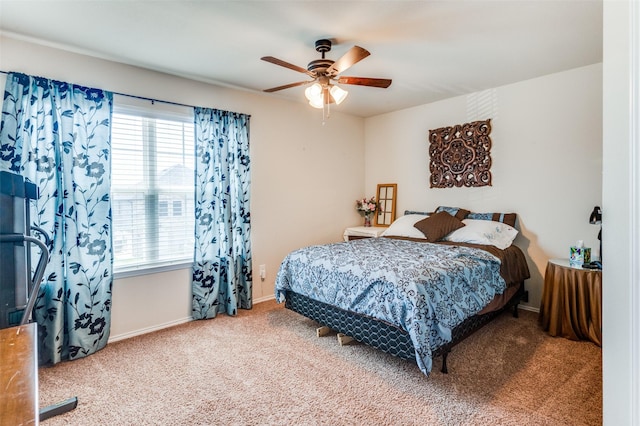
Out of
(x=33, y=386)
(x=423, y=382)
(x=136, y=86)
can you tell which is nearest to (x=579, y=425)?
(x=423, y=382)

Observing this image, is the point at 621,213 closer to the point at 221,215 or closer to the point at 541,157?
the point at 541,157

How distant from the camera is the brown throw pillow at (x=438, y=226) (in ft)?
11.4

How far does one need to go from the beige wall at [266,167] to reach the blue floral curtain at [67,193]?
189 millimetres

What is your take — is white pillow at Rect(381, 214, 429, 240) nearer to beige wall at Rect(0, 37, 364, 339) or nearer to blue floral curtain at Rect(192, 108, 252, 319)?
beige wall at Rect(0, 37, 364, 339)

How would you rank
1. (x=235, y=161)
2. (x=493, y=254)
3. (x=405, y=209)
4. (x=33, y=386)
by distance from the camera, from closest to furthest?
(x=33, y=386)
(x=493, y=254)
(x=235, y=161)
(x=405, y=209)

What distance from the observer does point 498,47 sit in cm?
261

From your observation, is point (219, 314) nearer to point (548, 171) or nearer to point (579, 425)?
point (579, 425)

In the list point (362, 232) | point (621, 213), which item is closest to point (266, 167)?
point (362, 232)

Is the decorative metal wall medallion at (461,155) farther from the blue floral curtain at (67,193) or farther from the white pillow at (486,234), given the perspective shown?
the blue floral curtain at (67,193)

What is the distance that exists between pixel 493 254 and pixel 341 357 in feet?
5.40

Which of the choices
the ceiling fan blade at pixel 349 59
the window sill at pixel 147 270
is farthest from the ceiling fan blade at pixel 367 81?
the window sill at pixel 147 270

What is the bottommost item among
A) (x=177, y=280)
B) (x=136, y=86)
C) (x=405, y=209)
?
(x=177, y=280)

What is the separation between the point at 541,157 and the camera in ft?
10.9

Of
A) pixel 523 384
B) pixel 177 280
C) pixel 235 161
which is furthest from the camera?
pixel 235 161
